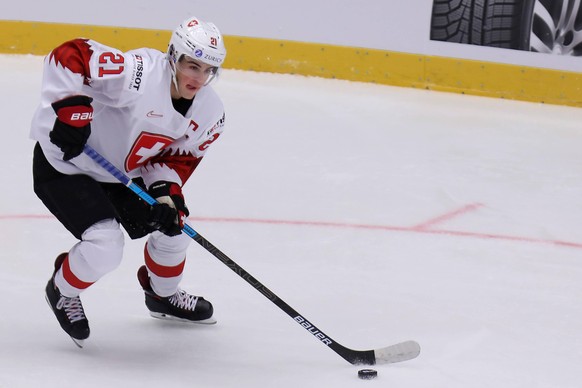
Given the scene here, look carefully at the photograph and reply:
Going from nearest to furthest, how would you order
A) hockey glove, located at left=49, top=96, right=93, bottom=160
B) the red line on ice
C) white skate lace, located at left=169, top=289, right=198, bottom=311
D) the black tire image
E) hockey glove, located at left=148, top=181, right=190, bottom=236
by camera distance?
hockey glove, located at left=49, top=96, right=93, bottom=160, hockey glove, located at left=148, top=181, right=190, bottom=236, white skate lace, located at left=169, top=289, right=198, bottom=311, the red line on ice, the black tire image

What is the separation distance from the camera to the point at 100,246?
8.65 feet

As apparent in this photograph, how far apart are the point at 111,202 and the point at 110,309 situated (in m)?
0.43

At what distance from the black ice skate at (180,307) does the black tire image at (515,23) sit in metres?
3.22

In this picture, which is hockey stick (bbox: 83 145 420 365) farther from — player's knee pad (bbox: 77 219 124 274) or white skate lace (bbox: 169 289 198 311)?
white skate lace (bbox: 169 289 198 311)

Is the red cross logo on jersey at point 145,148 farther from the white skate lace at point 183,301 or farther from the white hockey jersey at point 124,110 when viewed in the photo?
the white skate lace at point 183,301

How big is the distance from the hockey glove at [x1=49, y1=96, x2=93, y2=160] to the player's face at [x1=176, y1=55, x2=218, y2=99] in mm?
256

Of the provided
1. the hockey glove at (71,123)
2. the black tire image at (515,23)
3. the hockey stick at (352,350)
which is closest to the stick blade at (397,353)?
the hockey stick at (352,350)

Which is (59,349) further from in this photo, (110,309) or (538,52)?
(538,52)

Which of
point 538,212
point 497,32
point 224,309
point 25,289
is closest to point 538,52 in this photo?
point 497,32

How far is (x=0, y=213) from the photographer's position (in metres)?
3.90

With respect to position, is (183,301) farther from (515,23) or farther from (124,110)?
(515,23)

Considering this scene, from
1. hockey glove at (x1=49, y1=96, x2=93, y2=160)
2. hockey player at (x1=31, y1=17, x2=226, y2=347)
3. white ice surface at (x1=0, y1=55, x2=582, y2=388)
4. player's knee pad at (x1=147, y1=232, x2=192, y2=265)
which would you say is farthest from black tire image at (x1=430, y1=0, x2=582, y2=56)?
hockey glove at (x1=49, y1=96, x2=93, y2=160)

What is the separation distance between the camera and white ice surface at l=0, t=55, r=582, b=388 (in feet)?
9.25

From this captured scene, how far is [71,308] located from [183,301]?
40 cm
